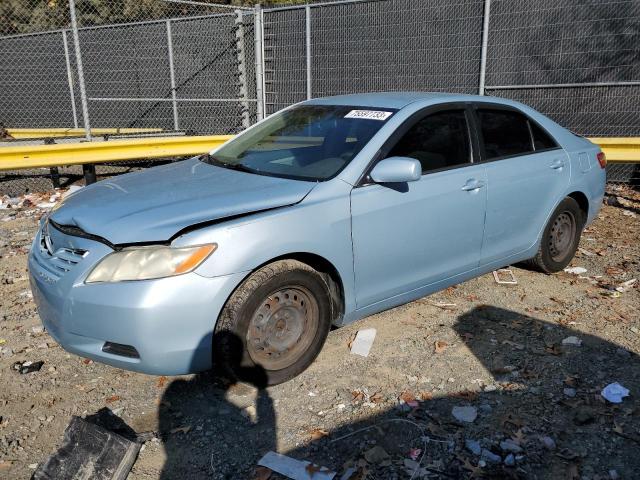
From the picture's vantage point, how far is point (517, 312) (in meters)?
4.49

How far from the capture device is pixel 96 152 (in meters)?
7.69

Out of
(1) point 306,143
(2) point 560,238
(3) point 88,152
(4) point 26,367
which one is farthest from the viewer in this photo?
(3) point 88,152

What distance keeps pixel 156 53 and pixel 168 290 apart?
33.0 feet

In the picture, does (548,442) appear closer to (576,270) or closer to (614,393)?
(614,393)

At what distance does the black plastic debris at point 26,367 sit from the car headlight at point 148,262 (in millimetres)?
1148

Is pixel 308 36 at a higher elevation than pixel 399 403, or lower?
higher

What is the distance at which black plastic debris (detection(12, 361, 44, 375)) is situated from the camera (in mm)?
3611

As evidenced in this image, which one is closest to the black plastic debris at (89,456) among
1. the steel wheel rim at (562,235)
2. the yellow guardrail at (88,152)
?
the steel wheel rim at (562,235)

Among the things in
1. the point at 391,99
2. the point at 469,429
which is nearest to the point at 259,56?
the point at 391,99

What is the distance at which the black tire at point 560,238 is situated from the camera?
5012 millimetres

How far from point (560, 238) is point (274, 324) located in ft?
10.5

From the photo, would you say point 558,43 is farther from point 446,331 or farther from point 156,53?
point 156,53

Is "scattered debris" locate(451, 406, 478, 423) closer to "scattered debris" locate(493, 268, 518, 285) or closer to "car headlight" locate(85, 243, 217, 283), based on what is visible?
"car headlight" locate(85, 243, 217, 283)

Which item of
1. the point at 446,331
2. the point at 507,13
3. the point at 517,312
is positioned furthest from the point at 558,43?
the point at 446,331
